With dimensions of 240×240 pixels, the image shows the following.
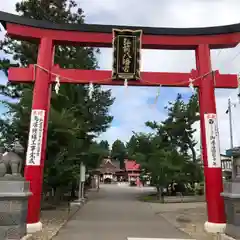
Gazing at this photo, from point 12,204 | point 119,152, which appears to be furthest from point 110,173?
point 12,204

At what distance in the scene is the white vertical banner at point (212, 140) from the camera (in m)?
11.4

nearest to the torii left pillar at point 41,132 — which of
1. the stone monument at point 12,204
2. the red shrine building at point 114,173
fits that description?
the stone monument at point 12,204

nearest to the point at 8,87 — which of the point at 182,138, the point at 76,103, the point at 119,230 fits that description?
the point at 76,103

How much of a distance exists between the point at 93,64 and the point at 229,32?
48.4 ft

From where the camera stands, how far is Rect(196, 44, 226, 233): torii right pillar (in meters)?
11.2

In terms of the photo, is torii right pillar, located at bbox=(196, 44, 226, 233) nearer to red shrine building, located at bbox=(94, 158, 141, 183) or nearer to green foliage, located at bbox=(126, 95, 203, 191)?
green foliage, located at bbox=(126, 95, 203, 191)

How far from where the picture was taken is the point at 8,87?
23.0m

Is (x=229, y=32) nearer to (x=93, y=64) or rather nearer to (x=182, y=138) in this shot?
(x=93, y=64)

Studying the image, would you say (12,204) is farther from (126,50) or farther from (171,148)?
(171,148)

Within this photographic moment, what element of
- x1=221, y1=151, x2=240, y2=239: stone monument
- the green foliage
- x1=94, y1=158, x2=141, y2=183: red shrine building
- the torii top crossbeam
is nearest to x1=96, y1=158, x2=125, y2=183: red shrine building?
x1=94, y1=158, x2=141, y2=183: red shrine building

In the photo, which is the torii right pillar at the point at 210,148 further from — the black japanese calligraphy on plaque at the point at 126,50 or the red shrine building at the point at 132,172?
the red shrine building at the point at 132,172

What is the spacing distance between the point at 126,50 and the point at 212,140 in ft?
13.7

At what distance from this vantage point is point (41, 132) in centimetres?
1121

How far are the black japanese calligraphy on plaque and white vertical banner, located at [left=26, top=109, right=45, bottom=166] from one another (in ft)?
9.78
